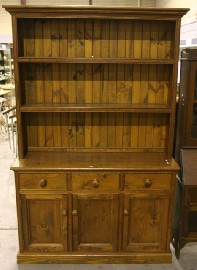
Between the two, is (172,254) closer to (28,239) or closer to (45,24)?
(28,239)

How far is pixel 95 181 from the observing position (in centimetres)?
235

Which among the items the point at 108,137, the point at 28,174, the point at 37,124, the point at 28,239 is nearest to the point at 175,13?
the point at 108,137

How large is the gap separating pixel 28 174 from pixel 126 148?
35.0 inches

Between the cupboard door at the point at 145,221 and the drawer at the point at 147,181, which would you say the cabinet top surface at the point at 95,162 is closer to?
the drawer at the point at 147,181

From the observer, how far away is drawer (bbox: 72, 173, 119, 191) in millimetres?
2348

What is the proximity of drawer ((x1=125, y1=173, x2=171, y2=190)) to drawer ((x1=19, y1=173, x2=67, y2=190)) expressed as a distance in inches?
19.7

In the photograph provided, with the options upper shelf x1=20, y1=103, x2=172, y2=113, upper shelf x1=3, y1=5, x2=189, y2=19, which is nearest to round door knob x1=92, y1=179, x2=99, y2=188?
upper shelf x1=20, y1=103, x2=172, y2=113

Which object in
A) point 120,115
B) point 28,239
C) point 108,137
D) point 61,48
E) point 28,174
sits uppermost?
point 61,48

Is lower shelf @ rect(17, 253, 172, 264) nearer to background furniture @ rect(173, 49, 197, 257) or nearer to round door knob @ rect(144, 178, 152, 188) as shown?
background furniture @ rect(173, 49, 197, 257)

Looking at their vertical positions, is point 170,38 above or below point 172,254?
above

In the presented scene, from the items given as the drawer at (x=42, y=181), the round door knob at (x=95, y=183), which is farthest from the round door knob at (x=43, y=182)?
the round door knob at (x=95, y=183)

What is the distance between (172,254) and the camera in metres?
2.64

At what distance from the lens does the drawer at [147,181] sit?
2.36 metres

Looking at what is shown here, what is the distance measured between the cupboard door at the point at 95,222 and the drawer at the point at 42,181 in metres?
0.16
